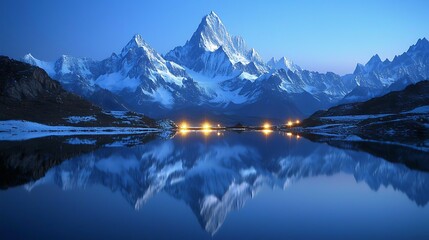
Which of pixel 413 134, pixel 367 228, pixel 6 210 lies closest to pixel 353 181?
pixel 367 228

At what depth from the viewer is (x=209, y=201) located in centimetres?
3450

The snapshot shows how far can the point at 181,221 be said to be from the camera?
27.6 m

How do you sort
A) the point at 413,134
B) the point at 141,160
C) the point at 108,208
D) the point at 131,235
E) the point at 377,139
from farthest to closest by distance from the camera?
the point at 377,139 → the point at 413,134 → the point at 141,160 → the point at 108,208 → the point at 131,235

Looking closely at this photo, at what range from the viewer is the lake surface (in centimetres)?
2522

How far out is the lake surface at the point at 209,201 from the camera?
A: 2522cm

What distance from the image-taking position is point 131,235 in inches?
944

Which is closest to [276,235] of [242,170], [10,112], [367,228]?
[367,228]

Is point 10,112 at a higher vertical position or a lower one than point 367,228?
higher

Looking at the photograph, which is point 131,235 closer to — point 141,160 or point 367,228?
point 367,228

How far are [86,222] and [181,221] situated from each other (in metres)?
6.07

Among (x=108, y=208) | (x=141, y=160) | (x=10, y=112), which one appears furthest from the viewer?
(x=10, y=112)

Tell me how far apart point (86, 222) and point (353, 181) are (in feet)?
101

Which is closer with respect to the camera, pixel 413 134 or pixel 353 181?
pixel 353 181

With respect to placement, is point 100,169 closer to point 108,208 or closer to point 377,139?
point 108,208
